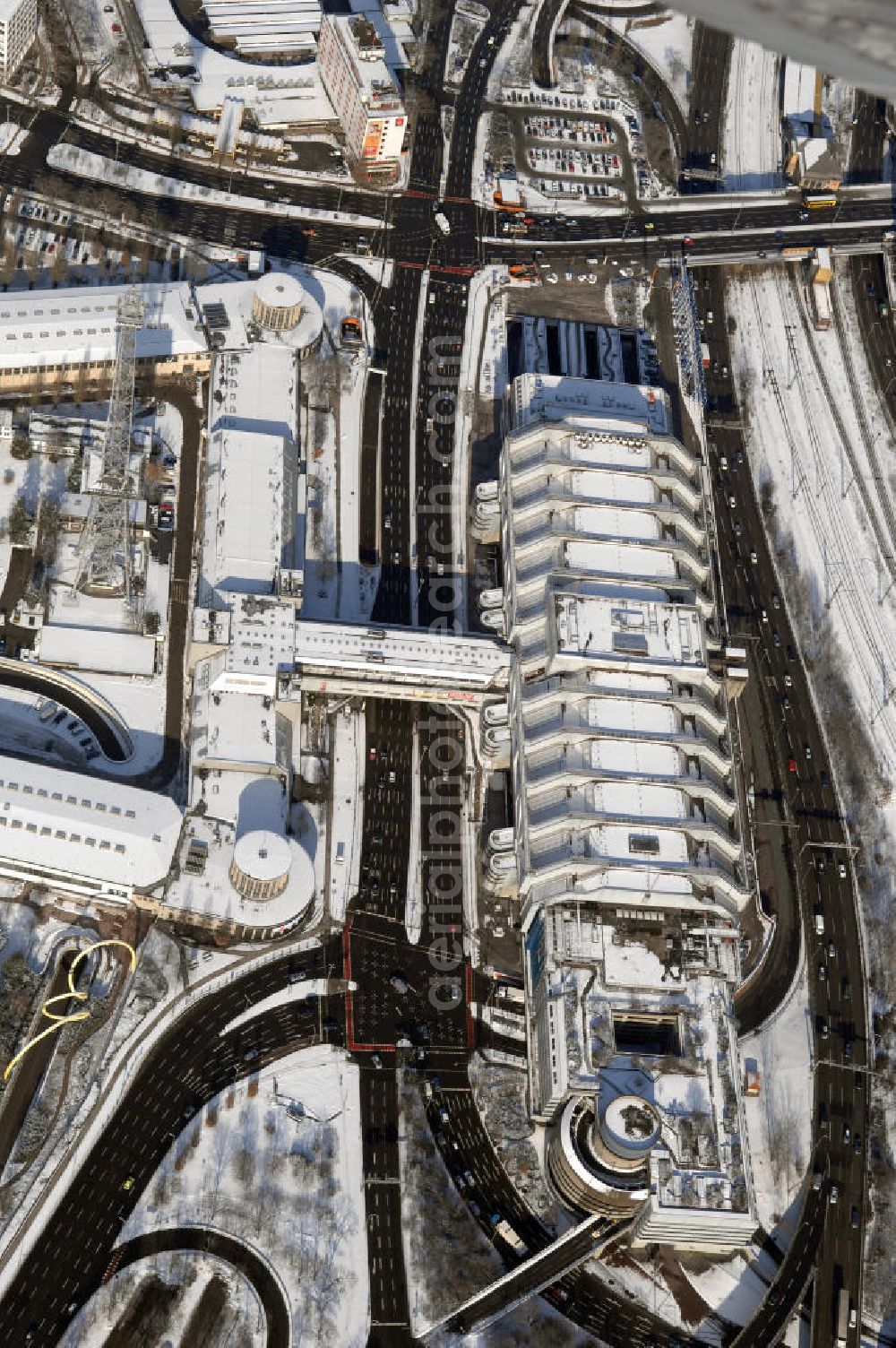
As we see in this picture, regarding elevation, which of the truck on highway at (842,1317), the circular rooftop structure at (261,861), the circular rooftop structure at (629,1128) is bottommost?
the truck on highway at (842,1317)

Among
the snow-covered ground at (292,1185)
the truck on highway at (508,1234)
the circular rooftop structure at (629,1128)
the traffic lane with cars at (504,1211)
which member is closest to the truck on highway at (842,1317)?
the traffic lane with cars at (504,1211)

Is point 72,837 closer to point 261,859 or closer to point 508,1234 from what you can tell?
point 261,859

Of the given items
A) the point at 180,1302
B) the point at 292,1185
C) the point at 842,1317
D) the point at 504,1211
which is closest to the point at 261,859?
the point at 292,1185

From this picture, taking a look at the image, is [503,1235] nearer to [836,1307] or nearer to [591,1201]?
[591,1201]

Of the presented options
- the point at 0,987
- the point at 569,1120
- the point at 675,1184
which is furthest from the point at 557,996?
the point at 0,987

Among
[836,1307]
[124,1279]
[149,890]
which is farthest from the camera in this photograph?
[149,890]

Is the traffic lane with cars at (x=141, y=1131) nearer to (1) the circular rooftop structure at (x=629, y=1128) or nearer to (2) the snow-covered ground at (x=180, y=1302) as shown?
(2) the snow-covered ground at (x=180, y=1302)

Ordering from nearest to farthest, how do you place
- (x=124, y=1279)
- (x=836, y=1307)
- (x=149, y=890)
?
(x=124, y=1279) → (x=836, y=1307) → (x=149, y=890)

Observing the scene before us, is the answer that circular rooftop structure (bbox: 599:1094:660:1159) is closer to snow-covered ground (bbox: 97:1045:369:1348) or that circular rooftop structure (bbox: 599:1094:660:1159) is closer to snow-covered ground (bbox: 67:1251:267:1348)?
snow-covered ground (bbox: 97:1045:369:1348)
